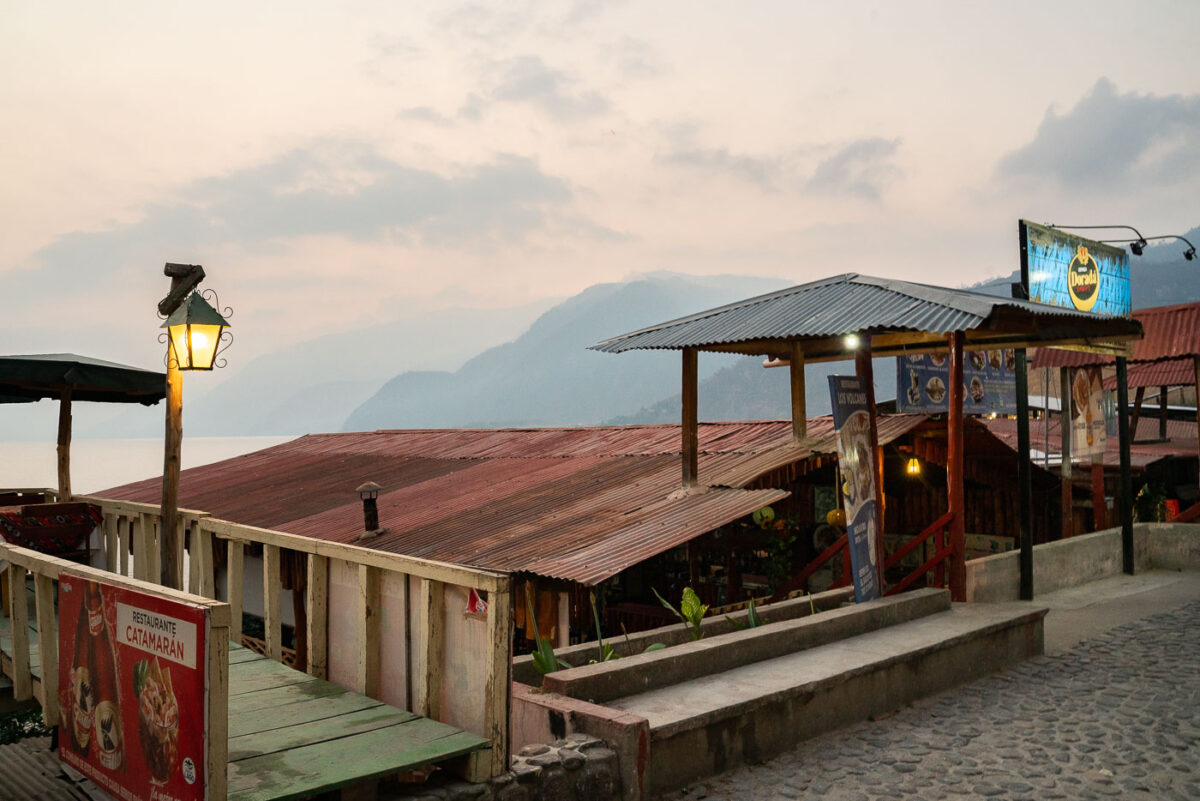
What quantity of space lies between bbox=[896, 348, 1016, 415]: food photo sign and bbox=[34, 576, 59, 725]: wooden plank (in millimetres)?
10342

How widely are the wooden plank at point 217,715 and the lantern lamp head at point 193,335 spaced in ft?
13.8

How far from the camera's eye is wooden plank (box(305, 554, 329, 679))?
17.1 feet

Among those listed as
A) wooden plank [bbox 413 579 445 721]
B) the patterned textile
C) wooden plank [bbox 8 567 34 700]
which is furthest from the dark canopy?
wooden plank [bbox 413 579 445 721]

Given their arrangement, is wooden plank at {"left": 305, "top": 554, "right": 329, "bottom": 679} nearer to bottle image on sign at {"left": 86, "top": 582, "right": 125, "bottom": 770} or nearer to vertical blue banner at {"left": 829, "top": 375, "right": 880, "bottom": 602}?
bottle image on sign at {"left": 86, "top": 582, "right": 125, "bottom": 770}

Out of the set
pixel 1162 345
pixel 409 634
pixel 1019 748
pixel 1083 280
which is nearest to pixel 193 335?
pixel 409 634

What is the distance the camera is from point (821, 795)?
533 centimetres

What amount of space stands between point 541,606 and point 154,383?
16.2 ft

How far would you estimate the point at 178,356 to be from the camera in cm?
719

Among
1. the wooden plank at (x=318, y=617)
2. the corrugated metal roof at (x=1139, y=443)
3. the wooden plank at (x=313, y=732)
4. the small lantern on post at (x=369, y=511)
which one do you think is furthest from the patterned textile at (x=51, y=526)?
the corrugated metal roof at (x=1139, y=443)

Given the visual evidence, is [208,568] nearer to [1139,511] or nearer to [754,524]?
[754,524]

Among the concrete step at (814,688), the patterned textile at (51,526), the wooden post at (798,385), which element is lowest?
the concrete step at (814,688)

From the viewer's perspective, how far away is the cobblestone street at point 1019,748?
5.40 m

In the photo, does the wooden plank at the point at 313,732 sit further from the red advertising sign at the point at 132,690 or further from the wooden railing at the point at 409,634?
the red advertising sign at the point at 132,690

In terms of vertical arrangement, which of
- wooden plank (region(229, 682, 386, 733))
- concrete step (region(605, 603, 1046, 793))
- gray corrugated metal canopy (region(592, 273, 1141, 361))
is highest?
gray corrugated metal canopy (region(592, 273, 1141, 361))
